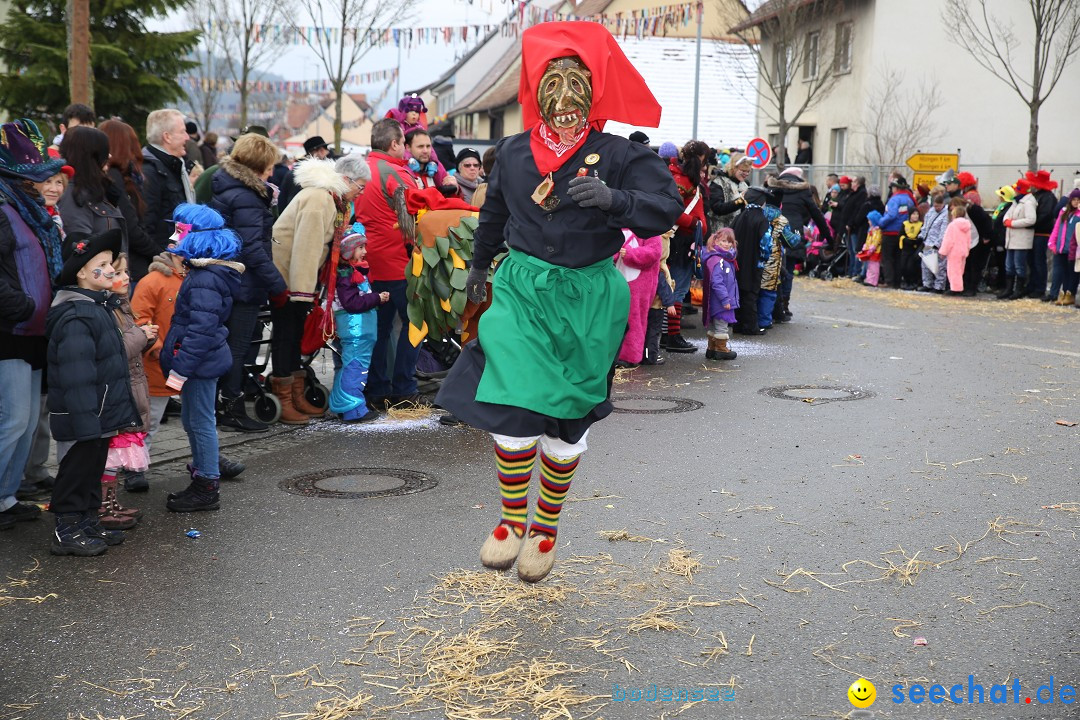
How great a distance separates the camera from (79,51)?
36.0ft

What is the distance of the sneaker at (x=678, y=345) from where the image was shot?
12.9 m

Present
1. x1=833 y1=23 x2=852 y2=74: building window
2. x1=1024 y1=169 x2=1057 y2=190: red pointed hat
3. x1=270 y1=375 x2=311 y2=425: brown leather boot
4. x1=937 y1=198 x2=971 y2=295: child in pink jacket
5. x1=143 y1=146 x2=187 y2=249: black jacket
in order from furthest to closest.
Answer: x1=833 y1=23 x2=852 y2=74: building window
x1=937 y1=198 x2=971 y2=295: child in pink jacket
x1=1024 y1=169 x2=1057 y2=190: red pointed hat
x1=270 y1=375 x2=311 y2=425: brown leather boot
x1=143 y1=146 x2=187 y2=249: black jacket

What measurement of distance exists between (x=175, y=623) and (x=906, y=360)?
9.35 metres

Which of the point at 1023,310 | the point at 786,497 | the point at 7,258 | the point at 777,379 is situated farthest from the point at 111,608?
the point at 1023,310

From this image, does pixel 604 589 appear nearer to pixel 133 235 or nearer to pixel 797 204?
pixel 133 235

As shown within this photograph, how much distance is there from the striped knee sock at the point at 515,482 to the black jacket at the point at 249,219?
3.72m

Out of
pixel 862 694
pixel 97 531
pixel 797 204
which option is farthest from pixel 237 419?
pixel 797 204

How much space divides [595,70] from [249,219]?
4002mm

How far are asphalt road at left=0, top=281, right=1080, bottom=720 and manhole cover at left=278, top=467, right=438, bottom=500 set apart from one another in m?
0.08

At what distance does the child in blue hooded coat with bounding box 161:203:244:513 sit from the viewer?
628 cm

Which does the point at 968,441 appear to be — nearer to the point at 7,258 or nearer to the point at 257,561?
the point at 257,561

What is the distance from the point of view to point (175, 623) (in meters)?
4.60

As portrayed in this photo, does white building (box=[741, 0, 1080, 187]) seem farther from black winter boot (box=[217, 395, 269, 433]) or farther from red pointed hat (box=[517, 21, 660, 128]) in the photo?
red pointed hat (box=[517, 21, 660, 128])

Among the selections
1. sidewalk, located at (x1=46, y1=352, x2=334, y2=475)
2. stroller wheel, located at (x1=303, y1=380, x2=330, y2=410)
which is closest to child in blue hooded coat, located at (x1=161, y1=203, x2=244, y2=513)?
sidewalk, located at (x1=46, y1=352, x2=334, y2=475)
